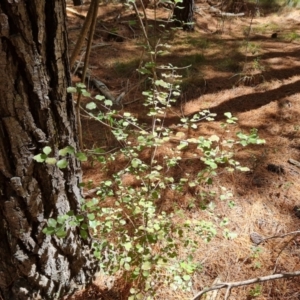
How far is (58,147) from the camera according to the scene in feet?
4.93

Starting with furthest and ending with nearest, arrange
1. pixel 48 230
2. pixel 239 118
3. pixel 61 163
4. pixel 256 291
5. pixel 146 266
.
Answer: pixel 239 118
pixel 256 291
pixel 146 266
pixel 48 230
pixel 61 163

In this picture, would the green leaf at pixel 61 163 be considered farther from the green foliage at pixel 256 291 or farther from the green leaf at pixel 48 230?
the green foliage at pixel 256 291

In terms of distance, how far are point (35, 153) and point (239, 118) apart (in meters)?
3.19

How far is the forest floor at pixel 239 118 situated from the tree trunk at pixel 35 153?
40cm

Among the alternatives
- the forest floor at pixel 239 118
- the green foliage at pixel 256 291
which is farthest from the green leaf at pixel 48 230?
the green foliage at pixel 256 291

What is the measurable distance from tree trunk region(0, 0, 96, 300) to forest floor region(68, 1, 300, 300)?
1.30 feet

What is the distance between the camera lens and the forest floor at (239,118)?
2.28 m

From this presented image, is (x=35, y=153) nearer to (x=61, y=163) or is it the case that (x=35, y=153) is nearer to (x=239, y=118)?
(x=61, y=163)

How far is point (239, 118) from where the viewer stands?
4.03 meters

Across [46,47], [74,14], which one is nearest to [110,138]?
[46,47]

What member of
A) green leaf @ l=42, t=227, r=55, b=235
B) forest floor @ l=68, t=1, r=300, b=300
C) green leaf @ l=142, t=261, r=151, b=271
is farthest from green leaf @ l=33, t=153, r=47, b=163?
forest floor @ l=68, t=1, r=300, b=300

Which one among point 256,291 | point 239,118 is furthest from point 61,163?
point 239,118

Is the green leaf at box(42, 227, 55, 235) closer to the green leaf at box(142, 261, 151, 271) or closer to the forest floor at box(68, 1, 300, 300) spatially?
the green leaf at box(142, 261, 151, 271)

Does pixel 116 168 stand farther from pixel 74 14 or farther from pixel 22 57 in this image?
pixel 74 14
